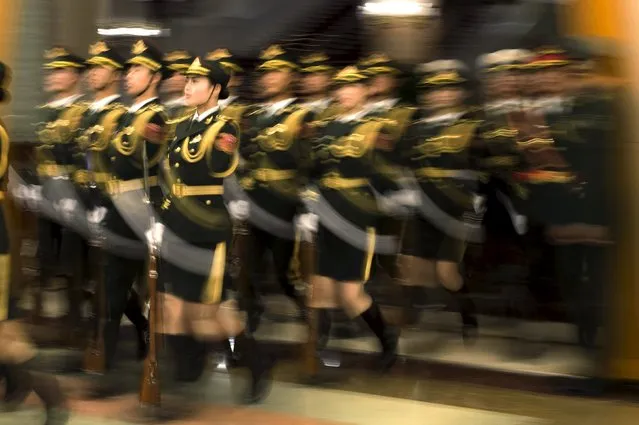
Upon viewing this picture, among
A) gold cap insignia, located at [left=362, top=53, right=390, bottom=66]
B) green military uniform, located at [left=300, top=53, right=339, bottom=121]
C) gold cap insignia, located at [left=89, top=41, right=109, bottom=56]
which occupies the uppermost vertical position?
gold cap insignia, located at [left=89, top=41, right=109, bottom=56]

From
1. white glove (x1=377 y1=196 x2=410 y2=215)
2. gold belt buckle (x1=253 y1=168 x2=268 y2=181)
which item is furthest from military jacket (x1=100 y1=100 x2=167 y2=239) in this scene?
white glove (x1=377 y1=196 x2=410 y2=215)

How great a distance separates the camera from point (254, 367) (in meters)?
3.86

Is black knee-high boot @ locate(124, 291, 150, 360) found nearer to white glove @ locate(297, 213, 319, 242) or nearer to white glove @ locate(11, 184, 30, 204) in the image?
white glove @ locate(11, 184, 30, 204)

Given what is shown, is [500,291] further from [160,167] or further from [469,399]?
[160,167]

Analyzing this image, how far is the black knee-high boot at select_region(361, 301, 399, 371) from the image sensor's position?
4355mm

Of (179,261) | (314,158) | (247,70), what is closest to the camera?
(179,261)

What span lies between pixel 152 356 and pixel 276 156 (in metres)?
1.22

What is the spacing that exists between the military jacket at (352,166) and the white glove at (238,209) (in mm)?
373

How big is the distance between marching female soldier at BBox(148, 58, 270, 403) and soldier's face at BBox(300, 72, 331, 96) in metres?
0.95

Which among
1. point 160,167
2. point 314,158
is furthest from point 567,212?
point 160,167

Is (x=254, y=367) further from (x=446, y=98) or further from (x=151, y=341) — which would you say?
(x=446, y=98)

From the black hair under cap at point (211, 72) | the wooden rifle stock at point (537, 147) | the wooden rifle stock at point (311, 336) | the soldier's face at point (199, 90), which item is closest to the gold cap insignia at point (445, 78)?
the wooden rifle stock at point (537, 147)

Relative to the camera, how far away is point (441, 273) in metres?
4.87

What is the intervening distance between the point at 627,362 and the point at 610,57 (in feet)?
4.21
